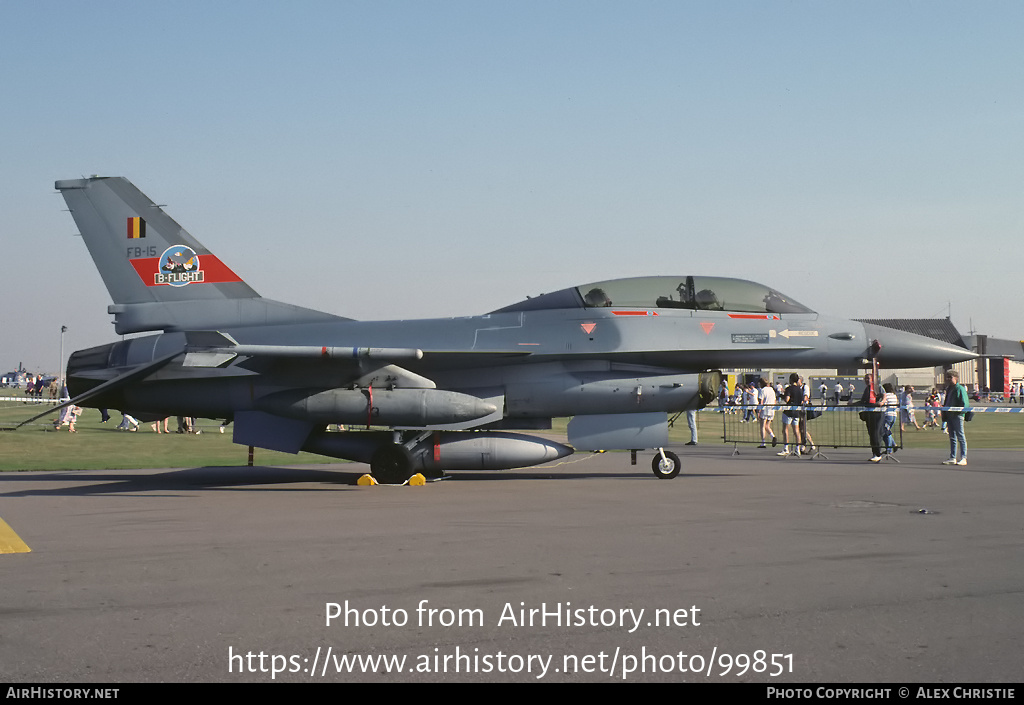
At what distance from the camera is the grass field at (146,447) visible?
59.2ft

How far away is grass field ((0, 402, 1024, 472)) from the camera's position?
1803cm

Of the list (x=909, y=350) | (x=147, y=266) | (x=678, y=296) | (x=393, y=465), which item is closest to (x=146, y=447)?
(x=147, y=266)

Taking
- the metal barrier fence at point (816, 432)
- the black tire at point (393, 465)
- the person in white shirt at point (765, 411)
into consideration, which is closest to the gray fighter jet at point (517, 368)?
the black tire at point (393, 465)

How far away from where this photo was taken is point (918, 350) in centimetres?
1427

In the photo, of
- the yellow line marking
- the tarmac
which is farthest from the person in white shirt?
the yellow line marking

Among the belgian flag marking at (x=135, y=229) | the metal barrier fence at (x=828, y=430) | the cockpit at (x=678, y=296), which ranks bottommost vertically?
the metal barrier fence at (x=828, y=430)

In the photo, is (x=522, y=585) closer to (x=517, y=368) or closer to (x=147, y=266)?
(x=517, y=368)

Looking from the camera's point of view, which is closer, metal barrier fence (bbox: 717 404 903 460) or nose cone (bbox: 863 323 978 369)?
nose cone (bbox: 863 323 978 369)

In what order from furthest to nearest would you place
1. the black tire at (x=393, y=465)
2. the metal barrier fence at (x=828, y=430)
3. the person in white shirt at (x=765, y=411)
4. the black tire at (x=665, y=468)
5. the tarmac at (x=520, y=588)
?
the person in white shirt at (x=765, y=411) < the metal barrier fence at (x=828, y=430) < the black tire at (x=665, y=468) < the black tire at (x=393, y=465) < the tarmac at (x=520, y=588)

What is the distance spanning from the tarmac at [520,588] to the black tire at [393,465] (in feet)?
6.48

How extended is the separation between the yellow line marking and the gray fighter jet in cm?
480

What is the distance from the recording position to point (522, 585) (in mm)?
6086

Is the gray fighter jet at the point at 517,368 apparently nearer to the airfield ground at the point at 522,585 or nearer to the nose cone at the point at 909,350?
the nose cone at the point at 909,350

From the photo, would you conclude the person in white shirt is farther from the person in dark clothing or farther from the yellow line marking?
the yellow line marking
